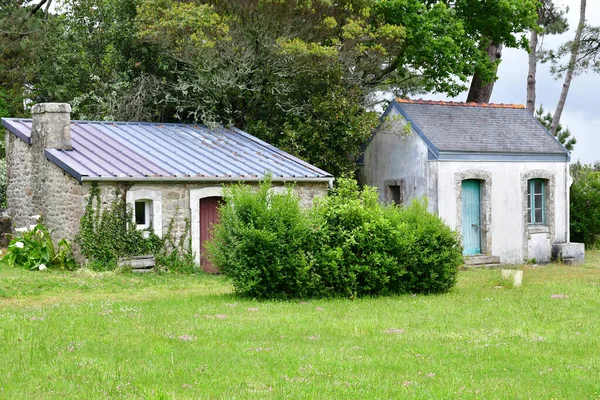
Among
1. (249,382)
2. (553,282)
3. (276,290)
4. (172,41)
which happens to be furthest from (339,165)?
(249,382)

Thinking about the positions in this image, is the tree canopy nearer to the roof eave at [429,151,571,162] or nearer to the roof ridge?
the roof ridge

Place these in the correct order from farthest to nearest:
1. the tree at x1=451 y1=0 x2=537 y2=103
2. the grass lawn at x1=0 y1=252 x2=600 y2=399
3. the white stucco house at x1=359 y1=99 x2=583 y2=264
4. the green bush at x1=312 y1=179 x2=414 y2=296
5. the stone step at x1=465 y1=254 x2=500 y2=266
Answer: the tree at x1=451 y1=0 x2=537 y2=103, the white stucco house at x1=359 y1=99 x2=583 y2=264, the stone step at x1=465 y1=254 x2=500 y2=266, the green bush at x1=312 y1=179 x2=414 y2=296, the grass lawn at x1=0 y1=252 x2=600 y2=399

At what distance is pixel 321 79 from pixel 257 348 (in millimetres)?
16362

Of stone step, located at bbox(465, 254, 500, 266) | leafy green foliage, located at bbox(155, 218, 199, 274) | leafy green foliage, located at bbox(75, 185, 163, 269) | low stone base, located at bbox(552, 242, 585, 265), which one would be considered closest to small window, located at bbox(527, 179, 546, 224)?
low stone base, located at bbox(552, 242, 585, 265)

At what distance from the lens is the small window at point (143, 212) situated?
2072 cm

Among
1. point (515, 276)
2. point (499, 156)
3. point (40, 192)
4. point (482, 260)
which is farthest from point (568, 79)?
point (40, 192)

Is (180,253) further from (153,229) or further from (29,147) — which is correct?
(29,147)

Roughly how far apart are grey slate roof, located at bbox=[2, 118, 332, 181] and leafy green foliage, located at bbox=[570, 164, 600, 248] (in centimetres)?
1090

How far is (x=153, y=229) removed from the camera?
808 inches

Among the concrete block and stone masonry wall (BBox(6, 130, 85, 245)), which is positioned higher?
stone masonry wall (BBox(6, 130, 85, 245))

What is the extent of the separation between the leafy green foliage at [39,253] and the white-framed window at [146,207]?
185 cm

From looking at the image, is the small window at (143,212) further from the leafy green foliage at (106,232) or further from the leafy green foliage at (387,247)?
the leafy green foliage at (387,247)

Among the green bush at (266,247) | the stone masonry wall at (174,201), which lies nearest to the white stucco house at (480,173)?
the stone masonry wall at (174,201)

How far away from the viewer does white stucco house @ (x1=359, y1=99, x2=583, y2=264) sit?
2389 cm
